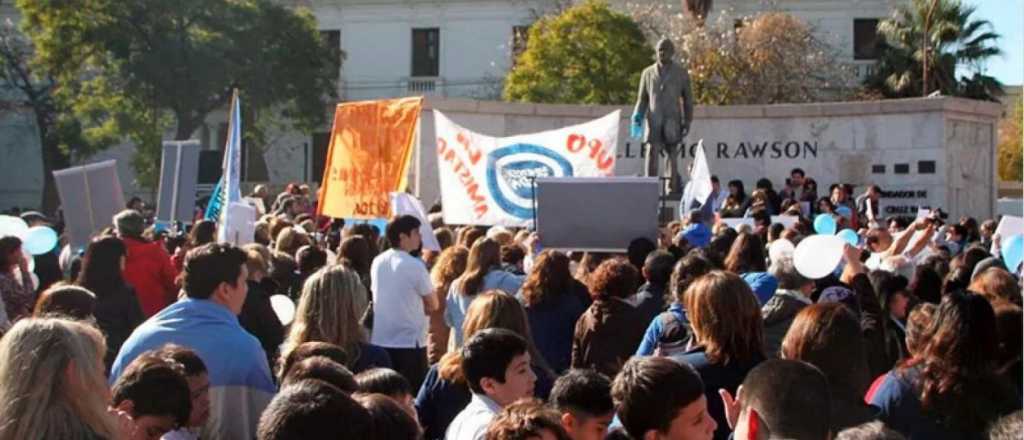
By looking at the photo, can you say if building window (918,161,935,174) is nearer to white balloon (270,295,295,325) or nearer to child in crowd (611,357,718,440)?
white balloon (270,295,295,325)

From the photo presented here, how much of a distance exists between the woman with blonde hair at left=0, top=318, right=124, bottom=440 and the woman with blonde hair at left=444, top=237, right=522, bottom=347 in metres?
4.20

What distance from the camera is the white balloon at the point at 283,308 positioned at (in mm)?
7566

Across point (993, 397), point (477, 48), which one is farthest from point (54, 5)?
point (993, 397)

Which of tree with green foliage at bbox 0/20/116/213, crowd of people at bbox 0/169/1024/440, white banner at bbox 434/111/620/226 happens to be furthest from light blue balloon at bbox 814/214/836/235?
tree with green foliage at bbox 0/20/116/213

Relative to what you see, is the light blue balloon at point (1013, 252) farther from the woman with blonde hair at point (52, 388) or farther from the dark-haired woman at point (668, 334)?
the woman with blonde hair at point (52, 388)

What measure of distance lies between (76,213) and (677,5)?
41.4m

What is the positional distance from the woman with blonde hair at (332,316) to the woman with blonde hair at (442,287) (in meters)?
2.27

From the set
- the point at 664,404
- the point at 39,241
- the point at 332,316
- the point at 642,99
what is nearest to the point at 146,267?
the point at 39,241

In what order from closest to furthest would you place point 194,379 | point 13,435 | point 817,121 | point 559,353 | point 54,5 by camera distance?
point 13,435 → point 194,379 → point 559,353 → point 817,121 → point 54,5

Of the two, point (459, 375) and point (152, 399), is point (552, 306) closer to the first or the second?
point (459, 375)

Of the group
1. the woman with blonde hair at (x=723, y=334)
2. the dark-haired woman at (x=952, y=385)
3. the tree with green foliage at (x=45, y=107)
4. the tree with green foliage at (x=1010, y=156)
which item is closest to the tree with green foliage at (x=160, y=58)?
the tree with green foliage at (x=45, y=107)

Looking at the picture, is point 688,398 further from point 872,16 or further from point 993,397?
point 872,16

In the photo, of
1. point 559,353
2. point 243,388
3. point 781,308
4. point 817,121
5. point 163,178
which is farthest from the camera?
point 817,121

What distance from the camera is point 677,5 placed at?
52.2 metres
